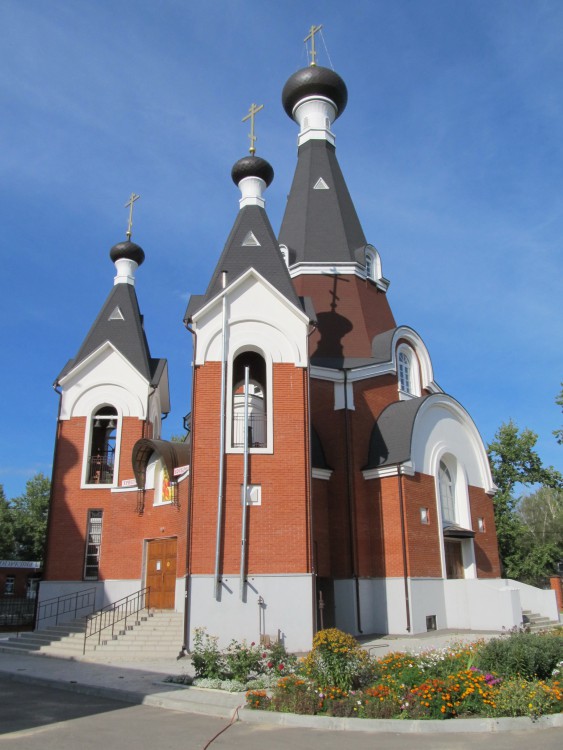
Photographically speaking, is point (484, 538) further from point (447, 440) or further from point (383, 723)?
point (383, 723)

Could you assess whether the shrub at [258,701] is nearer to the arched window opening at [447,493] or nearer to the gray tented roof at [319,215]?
the arched window opening at [447,493]

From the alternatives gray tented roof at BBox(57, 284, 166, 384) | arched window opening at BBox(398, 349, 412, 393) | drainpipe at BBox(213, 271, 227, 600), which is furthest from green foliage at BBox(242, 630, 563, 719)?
gray tented roof at BBox(57, 284, 166, 384)

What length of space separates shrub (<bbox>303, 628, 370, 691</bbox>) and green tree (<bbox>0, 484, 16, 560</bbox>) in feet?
115

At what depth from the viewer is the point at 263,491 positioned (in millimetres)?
13531

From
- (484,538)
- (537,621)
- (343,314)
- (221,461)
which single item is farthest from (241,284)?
(537,621)

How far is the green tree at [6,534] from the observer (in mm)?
38938

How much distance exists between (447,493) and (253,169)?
1067cm

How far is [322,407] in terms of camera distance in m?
18.0

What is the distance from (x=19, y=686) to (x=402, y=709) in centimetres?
654

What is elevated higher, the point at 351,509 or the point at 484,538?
the point at 351,509

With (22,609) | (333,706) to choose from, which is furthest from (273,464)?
(22,609)

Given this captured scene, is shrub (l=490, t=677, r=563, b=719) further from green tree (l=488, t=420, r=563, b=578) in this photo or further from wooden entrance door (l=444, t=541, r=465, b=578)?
green tree (l=488, t=420, r=563, b=578)

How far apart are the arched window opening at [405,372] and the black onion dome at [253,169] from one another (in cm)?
654

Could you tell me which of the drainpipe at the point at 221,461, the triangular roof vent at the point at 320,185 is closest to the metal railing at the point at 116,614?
the drainpipe at the point at 221,461
